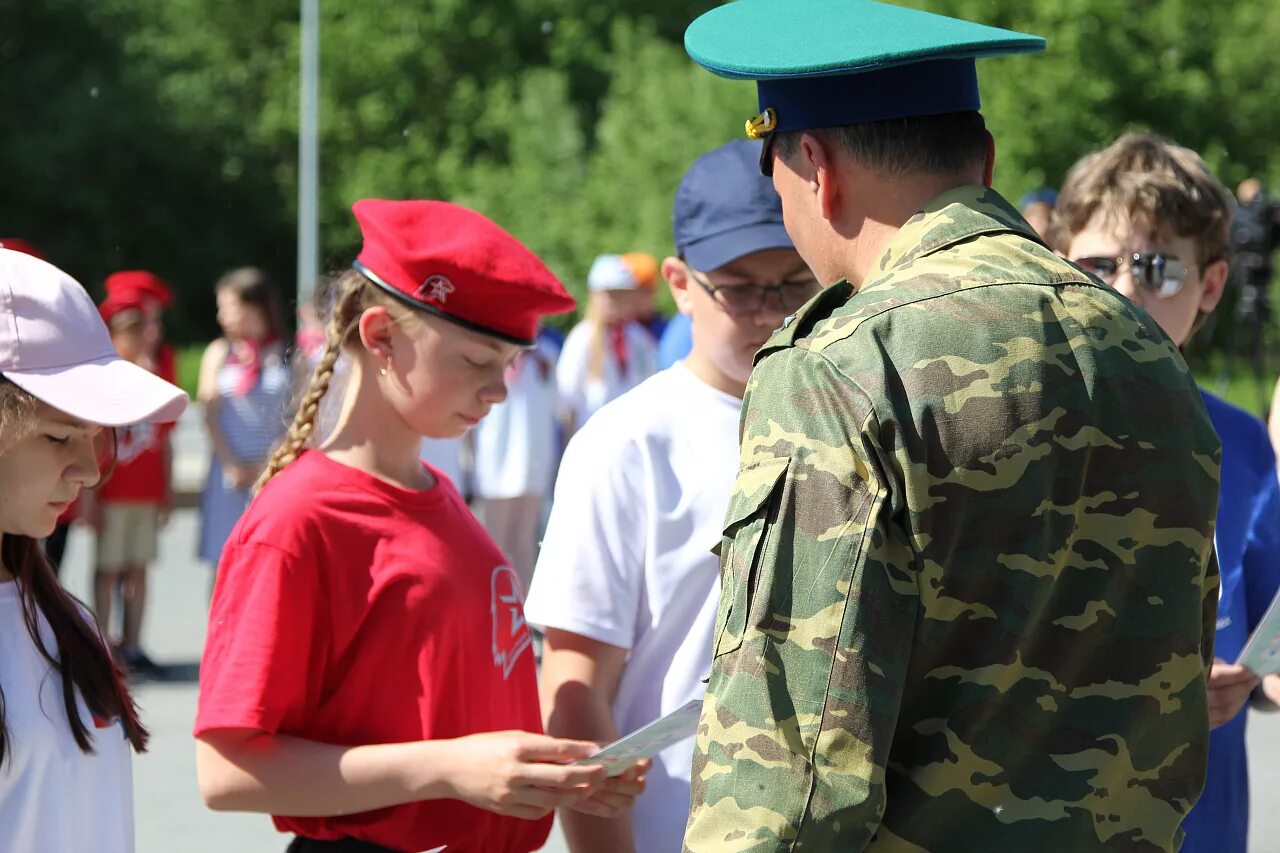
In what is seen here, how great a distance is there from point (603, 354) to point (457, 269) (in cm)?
755

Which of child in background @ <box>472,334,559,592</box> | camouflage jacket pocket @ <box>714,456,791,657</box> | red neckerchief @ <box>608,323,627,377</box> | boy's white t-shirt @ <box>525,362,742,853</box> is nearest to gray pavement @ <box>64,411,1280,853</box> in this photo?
boy's white t-shirt @ <box>525,362,742,853</box>

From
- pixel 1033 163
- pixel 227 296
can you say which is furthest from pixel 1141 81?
pixel 227 296

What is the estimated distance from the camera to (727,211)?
2.73 metres

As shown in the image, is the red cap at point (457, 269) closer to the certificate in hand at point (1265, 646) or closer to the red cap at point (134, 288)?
the certificate in hand at point (1265, 646)

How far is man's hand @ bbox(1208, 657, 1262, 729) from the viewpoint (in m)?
2.44

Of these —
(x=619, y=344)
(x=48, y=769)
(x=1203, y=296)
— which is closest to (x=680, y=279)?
(x=1203, y=296)

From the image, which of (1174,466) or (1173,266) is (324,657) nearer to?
(1174,466)

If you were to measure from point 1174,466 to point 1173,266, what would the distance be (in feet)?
4.50

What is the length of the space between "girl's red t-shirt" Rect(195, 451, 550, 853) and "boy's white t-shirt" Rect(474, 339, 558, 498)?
6352mm

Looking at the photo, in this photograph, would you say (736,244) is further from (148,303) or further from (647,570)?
(148,303)

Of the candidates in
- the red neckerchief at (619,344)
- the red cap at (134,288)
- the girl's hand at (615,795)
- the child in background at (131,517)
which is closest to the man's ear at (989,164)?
the girl's hand at (615,795)

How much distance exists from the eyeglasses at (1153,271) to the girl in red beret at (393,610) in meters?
1.04

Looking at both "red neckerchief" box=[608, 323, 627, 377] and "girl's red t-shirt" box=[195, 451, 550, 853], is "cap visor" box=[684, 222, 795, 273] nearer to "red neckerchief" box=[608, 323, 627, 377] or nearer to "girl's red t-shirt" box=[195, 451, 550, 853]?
"girl's red t-shirt" box=[195, 451, 550, 853]

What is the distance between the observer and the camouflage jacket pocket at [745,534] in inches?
59.5
